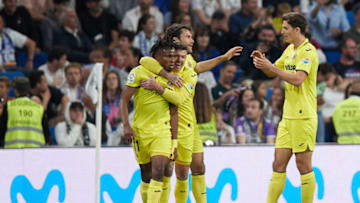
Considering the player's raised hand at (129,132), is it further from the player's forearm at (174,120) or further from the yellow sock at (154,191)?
the yellow sock at (154,191)

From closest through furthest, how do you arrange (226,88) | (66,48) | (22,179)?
1. (22,179)
2. (226,88)
3. (66,48)

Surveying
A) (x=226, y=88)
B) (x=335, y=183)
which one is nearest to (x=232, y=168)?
(x=335, y=183)

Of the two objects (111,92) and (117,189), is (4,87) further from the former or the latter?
(117,189)

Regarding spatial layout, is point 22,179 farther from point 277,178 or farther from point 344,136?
point 344,136

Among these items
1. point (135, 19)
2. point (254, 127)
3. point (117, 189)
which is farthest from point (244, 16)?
point (117, 189)

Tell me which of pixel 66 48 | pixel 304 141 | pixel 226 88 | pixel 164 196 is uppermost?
pixel 66 48

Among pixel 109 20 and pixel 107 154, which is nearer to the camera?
pixel 107 154

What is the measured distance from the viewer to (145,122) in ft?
25.1

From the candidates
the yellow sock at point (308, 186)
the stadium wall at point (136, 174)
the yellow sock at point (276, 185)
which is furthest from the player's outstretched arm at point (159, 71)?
the stadium wall at point (136, 174)

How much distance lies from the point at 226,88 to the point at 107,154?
155 inches

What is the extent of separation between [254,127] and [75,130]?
299cm

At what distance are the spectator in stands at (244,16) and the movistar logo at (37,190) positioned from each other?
6.23 m

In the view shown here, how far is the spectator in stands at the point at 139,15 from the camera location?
14.3 meters

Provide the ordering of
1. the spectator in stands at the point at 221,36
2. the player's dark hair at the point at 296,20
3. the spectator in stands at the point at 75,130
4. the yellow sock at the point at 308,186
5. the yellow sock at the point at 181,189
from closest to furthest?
the yellow sock at the point at 308,186 < the player's dark hair at the point at 296,20 < the yellow sock at the point at 181,189 < the spectator in stands at the point at 75,130 < the spectator in stands at the point at 221,36
